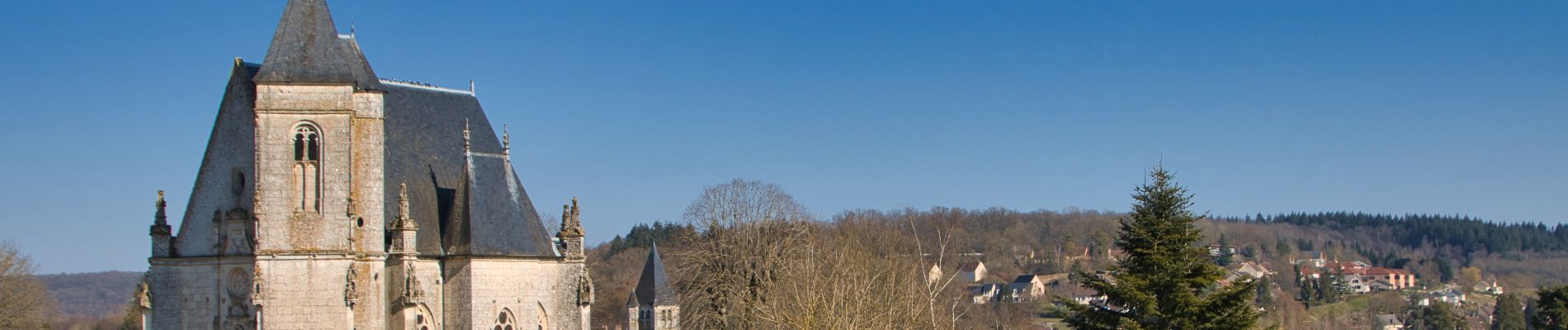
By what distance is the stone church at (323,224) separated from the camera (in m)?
36.3

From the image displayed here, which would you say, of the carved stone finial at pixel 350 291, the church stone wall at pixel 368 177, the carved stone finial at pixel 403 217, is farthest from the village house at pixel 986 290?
the carved stone finial at pixel 350 291

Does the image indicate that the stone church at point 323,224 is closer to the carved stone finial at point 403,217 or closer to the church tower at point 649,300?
the carved stone finial at point 403,217

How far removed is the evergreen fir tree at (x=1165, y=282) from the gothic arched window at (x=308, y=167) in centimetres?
1688

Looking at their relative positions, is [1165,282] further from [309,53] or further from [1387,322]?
[1387,322]

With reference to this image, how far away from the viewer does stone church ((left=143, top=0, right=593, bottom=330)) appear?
3628 cm

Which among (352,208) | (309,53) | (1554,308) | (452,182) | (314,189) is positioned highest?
(309,53)

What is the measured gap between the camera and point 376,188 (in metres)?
37.4

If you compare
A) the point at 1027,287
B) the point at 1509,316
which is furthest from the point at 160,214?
the point at 1027,287

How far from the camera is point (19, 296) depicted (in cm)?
7169

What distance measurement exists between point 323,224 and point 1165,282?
18534 millimetres

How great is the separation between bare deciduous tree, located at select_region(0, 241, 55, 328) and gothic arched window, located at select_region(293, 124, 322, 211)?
39570 millimetres

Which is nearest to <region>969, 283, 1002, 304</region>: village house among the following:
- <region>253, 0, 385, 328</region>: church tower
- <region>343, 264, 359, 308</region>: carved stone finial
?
<region>253, 0, 385, 328</region>: church tower

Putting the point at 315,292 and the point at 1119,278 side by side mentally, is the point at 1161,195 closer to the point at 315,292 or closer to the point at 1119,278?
the point at 1119,278

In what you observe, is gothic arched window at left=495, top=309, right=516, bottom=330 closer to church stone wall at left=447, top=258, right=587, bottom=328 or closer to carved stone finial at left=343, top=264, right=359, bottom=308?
church stone wall at left=447, top=258, right=587, bottom=328
